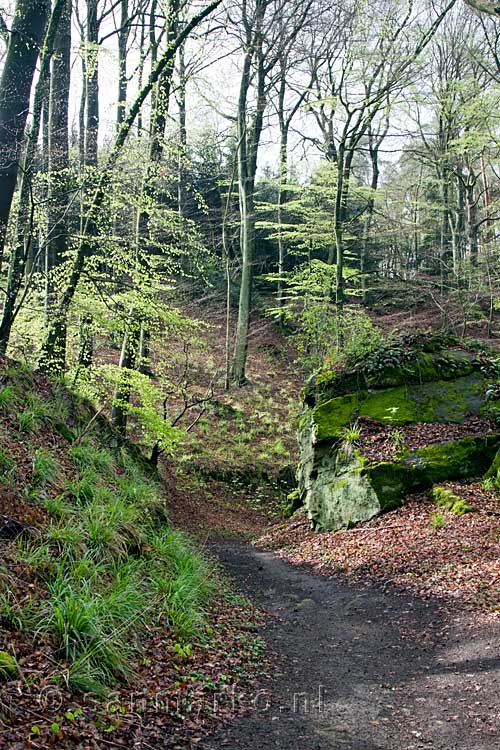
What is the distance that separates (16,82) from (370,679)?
9067 millimetres

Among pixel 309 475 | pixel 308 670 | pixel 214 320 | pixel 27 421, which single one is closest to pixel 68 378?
pixel 27 421

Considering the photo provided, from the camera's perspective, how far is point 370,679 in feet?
15.2

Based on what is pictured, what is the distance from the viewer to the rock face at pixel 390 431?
32.3ft

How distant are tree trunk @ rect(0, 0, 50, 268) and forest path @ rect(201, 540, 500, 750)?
6.77m

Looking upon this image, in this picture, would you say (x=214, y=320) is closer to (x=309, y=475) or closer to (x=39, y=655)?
(x=309, y=475)

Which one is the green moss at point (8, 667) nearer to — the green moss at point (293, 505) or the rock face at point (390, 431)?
the rock face at point (390, 431)

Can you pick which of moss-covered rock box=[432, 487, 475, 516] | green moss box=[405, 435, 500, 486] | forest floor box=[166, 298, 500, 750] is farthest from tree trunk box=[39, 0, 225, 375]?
moss-covered rock box=[432, 487, 475, 516]

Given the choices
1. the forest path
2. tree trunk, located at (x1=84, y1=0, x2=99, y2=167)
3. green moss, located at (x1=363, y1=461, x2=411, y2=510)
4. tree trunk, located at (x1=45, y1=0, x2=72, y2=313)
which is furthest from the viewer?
tree trunk, located at (x1=84, y1=0, x2=99, y2=167)

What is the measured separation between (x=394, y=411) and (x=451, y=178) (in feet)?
62.7

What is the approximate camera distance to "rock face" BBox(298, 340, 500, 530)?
984 cm

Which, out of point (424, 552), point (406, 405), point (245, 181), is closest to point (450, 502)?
point (424, 552)

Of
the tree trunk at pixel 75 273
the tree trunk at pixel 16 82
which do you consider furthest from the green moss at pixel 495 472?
the tree trunk at pixel 16 82

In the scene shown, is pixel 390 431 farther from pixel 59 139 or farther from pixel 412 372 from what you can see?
pixel 59 139

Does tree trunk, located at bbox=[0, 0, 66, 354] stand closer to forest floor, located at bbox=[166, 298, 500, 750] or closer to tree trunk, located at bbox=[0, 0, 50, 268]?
tree trunk, located at bbox=[0, 0, 50, 268]
